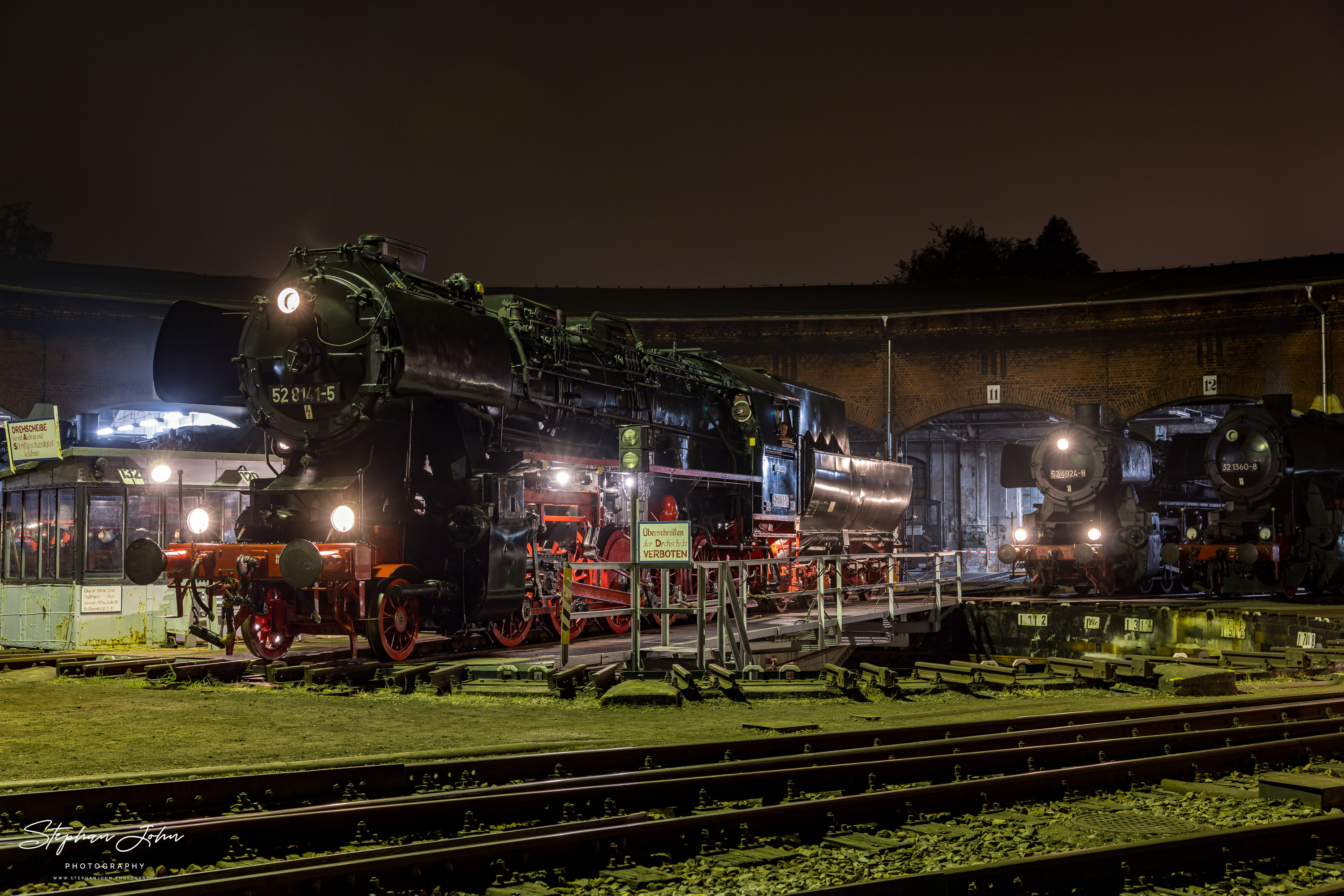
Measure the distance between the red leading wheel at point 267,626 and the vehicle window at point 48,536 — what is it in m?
5.01

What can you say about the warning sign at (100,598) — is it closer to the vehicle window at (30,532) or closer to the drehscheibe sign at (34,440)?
the vehicle window at (30,532)

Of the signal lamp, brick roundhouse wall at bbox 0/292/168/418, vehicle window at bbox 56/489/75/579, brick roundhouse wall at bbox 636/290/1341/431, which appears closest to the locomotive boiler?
brick roundhouse wall at bbox 636/290/1341/431

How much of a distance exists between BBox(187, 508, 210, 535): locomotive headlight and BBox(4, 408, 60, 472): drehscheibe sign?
4.19 meters

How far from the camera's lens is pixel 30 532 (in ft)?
44.9

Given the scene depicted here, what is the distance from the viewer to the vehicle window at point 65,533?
13.0 meters

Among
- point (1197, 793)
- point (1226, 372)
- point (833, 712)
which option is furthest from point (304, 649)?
point (1226, 372)

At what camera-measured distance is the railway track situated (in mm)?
3791

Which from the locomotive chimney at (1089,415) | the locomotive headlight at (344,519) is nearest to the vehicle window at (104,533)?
the locomotive headlight at (344,519)

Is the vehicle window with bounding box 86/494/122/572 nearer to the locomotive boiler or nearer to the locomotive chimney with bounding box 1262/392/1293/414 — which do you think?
the locomotive boiler

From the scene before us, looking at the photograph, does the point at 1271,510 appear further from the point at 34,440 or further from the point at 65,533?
the point at 34,440

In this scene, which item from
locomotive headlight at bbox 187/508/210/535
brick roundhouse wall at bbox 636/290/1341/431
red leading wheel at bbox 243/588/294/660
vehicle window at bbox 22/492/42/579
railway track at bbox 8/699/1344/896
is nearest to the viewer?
railway track at bbox 8/699/1344/896

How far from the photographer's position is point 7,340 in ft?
67.4

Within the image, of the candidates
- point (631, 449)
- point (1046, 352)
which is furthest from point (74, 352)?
point (1046, 352)

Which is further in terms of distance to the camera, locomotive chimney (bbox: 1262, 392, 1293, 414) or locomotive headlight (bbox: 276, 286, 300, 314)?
locomotive chimney (bbox: 1262, 392, 1293, 414)
